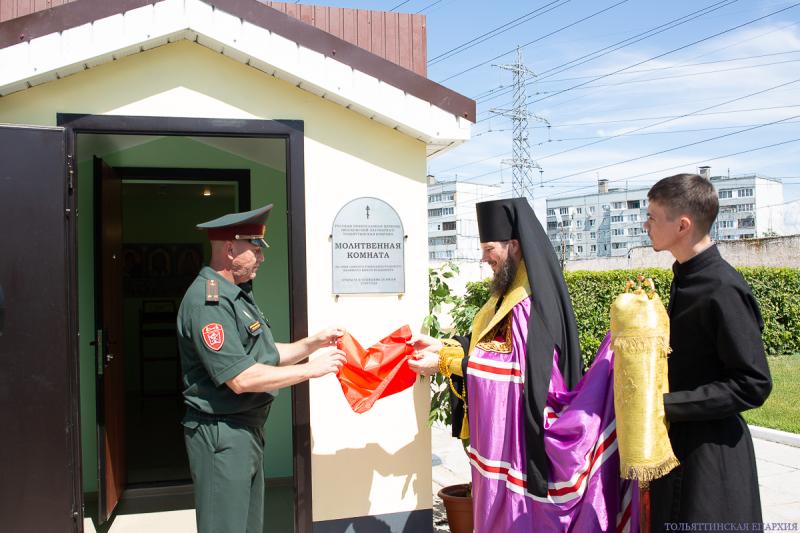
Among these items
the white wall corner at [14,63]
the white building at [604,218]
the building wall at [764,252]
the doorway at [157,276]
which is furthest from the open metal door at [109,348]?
the white building at [604,218]

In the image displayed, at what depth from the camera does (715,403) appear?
2414mm

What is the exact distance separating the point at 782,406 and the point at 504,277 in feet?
22.2

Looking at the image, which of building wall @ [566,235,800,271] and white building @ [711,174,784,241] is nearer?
building wall @ [566,235,800,271]

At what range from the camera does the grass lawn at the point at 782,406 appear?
309 inches

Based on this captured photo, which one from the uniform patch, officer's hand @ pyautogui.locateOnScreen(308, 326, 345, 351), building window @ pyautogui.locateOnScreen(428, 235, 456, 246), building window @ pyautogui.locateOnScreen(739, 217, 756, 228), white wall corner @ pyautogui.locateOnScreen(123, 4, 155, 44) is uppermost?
building window @ pyautogui.locateOnScreen(739, 217, 756, 228)

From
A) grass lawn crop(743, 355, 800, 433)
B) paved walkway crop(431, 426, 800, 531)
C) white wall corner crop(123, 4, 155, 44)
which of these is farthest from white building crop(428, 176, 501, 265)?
white wall corner crop(123, 4, 155, 44)

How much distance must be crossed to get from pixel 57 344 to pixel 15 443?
57 cm

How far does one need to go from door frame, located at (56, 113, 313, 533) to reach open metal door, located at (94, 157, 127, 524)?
141 centimetres

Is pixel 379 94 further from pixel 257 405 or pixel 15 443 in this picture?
pixel 15 443

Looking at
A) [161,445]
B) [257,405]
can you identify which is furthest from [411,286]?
[161,445]

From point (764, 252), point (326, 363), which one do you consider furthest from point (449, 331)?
point (764, 252)

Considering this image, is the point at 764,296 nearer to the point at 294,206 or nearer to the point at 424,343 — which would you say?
the point at 424,343

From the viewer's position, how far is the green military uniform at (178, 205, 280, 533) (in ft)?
10.4

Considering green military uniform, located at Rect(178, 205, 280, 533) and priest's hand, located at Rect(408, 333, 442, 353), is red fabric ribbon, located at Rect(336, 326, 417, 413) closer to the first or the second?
priest's hand, located at Rect(408, 333, 442, 353)
